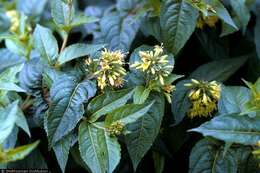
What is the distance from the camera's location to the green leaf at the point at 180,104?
1438 millimetres

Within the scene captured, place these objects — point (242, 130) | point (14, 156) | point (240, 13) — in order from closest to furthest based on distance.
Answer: point (14, 156) → point (242, 130) → point (240, 13)

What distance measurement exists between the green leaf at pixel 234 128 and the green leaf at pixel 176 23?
0.33 metres

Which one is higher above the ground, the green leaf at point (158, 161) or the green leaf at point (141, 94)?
the green leaf at point (141, 94)

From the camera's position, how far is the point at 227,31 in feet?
5.38

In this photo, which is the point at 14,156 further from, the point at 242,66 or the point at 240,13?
the point at 242,66

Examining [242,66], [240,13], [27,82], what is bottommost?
[242,66]

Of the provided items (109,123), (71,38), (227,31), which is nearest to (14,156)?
(109,123)

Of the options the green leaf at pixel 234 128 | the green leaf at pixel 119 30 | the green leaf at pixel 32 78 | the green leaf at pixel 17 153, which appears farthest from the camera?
the green leaf at pixel 119 30

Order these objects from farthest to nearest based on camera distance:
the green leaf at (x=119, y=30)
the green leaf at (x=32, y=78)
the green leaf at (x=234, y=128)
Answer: the green leaf at (x=119, y=30)
the green leaf at (x=32, y=78)
the green leaf at (x=234, y=128)

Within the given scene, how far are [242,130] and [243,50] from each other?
2.57ft

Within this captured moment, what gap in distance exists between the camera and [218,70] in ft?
5.57

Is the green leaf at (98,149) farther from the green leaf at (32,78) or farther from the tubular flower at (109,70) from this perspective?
the green leaf at (32,78)

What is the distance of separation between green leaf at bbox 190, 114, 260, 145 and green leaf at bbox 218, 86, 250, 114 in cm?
10

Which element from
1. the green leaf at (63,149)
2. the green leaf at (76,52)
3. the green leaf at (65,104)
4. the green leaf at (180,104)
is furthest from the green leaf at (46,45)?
the green leaf at (180,104)
